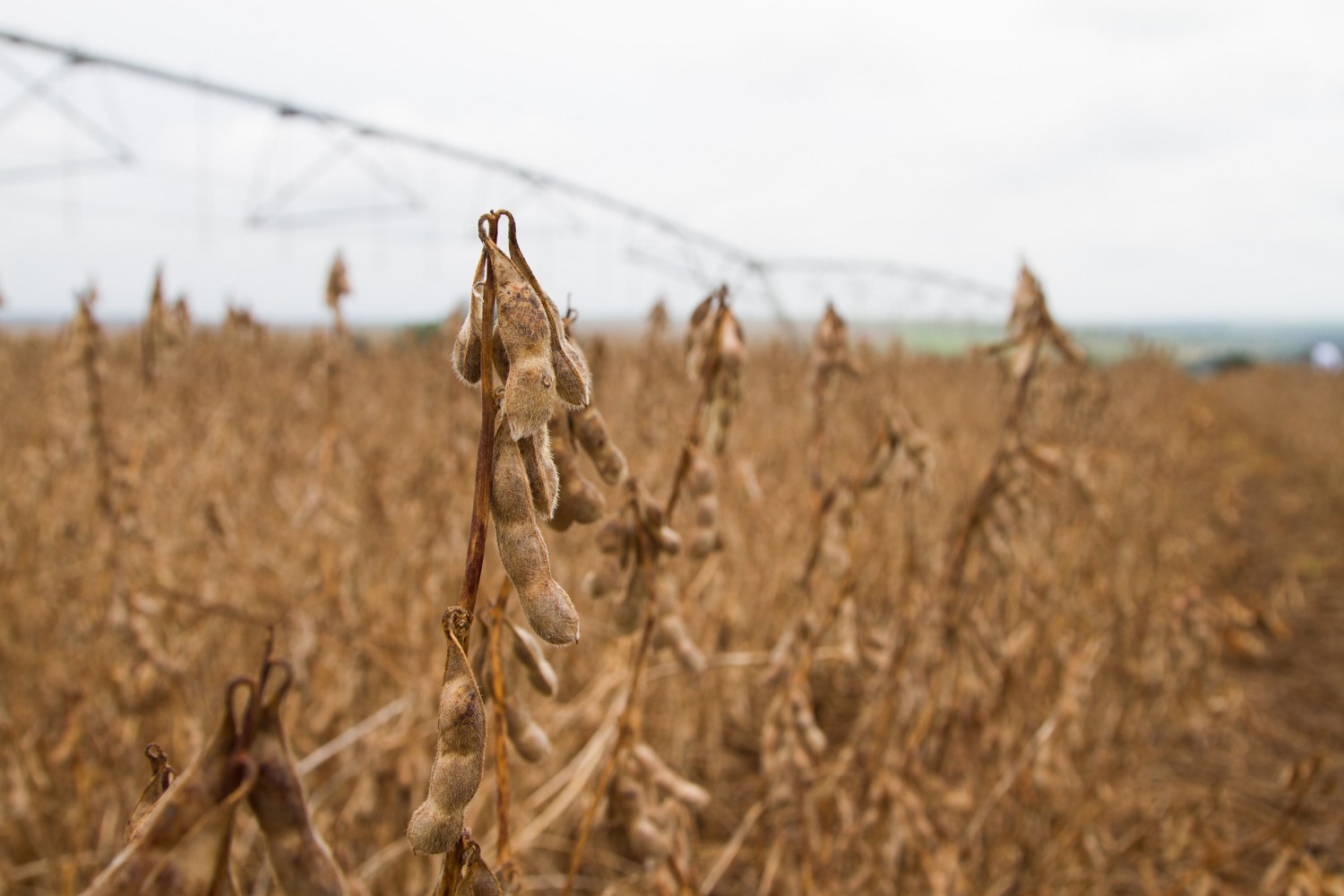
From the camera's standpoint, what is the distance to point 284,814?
55cm

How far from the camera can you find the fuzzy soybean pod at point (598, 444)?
987mm

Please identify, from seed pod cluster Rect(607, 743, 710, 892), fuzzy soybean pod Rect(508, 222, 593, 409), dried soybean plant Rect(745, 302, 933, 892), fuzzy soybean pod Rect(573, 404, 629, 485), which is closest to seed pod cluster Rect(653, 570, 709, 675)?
seed pod cluster Rect(607, 743, 710, 892)

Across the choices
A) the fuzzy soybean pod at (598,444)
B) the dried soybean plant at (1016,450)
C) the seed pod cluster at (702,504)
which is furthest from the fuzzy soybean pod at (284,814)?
the dried soybean plant at (1016,450)

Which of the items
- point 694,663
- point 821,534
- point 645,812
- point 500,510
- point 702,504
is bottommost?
point 645,812

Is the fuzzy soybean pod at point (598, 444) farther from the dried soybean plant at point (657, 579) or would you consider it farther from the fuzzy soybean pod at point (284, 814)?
the fuzzy soybean pod at point (284, 814)

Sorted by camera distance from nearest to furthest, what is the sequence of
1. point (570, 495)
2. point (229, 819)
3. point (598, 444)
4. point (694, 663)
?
point (229, 819), point (570, 495), point (598, 444), point (694, 663)

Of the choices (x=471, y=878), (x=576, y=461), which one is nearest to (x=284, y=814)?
(x=471, y=878)

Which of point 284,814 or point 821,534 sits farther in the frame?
point 821,534

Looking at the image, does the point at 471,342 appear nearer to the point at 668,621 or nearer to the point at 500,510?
the point at 500,510

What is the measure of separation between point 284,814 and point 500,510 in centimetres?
24

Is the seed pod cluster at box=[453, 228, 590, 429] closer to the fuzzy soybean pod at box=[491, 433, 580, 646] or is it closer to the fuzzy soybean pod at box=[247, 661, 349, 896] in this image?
the fuzzy soybean pod at box=[491, 433, 580, 646]

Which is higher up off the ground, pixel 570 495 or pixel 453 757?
pixel 570 495

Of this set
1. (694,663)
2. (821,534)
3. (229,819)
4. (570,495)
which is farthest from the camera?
(821,534)

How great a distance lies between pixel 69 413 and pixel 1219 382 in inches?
1671
